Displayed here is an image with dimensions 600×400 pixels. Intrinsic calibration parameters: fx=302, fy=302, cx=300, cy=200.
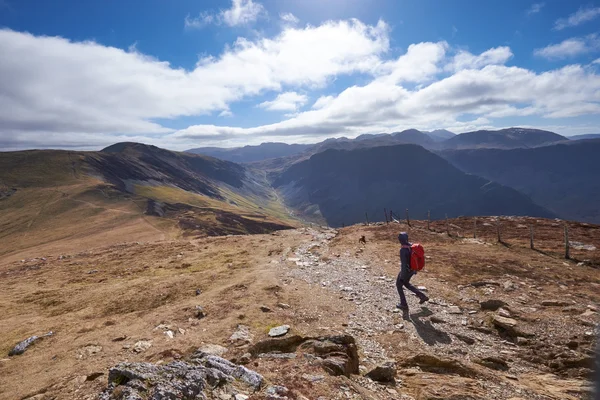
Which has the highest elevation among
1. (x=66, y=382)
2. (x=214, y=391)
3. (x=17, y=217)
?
(x=214, y=391)

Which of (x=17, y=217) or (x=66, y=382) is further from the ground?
(x=66, y=382)

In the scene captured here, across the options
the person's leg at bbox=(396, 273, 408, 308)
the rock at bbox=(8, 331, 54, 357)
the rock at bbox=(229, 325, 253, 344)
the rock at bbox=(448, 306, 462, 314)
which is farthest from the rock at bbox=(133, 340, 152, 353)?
the rock at bbox=(448, 306, 462, 314)

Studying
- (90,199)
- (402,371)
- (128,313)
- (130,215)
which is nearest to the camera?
(402,371)

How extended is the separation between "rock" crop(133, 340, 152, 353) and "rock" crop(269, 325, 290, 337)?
4.93 meters

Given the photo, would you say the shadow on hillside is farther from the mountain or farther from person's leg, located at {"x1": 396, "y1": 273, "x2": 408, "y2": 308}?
the mountain

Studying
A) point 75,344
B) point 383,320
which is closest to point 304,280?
point 383,320

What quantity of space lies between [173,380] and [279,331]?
5659mm

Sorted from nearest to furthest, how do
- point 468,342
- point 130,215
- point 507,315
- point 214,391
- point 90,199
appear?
point 214,391
point 468,342
point 507,315
point 130,215
point 90,199

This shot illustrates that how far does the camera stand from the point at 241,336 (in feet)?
39.7

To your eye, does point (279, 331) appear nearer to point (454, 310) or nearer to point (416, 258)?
point (416, 258)

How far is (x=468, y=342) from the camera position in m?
12.1

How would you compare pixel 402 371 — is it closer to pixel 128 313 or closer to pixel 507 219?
pixel 128 313

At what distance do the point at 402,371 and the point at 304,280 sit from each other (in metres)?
10.9

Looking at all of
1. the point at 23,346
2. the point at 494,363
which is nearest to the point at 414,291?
the point at 494,363
